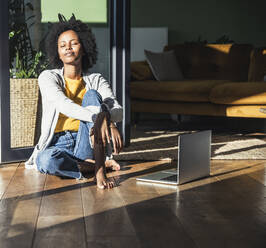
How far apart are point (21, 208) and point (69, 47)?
97 centimetres

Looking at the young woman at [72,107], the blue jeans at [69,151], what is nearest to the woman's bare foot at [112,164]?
the young woman at [72,107]

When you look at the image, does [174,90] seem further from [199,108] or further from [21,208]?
[21,208]

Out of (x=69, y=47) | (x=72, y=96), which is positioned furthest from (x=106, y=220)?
(x=69, y=47)

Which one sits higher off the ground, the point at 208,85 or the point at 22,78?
the point at 22,78

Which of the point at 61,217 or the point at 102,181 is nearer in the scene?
the point at 61,217

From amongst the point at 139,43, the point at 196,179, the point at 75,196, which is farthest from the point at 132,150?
the point at 139,43

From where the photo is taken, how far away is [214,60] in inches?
209

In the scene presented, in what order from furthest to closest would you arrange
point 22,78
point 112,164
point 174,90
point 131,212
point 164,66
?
point 164,66, point 174,90, point 22,78, point 112,164, point 131,212

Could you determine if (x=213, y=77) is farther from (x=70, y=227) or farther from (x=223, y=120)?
(x=70, y=227)

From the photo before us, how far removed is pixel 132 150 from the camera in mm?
3439

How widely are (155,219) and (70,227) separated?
32 cm

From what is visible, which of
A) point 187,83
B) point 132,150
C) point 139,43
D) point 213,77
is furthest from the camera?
point 139,43

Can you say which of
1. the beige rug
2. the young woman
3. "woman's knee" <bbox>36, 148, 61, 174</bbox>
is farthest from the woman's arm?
the beige rug

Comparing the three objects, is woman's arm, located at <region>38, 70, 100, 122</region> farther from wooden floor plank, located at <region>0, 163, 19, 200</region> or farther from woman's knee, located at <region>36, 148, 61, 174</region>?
wooden floor plank, located at <region>0, 163, 19, 200</region>
